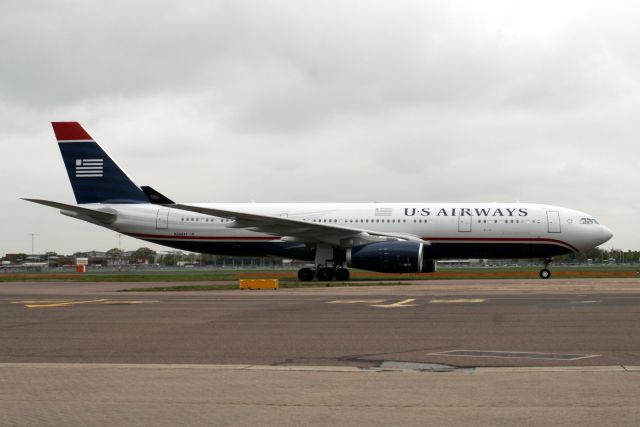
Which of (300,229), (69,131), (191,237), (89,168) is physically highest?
(69,131)

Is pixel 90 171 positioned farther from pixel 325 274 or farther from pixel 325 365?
pixel 325 365

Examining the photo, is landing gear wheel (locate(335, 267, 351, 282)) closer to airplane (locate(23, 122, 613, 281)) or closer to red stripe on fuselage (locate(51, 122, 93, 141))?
airplane (locate(23, 122, 613, 281))

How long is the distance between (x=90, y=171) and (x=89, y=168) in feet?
0.58

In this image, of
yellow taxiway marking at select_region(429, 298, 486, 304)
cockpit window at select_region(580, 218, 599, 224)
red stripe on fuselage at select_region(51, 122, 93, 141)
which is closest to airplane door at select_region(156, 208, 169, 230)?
red stripe on fuselage at select_region(51, 122, 93, 141)

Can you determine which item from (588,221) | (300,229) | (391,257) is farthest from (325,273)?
(588,221)

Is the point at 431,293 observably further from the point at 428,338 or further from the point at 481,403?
the point at 481,403

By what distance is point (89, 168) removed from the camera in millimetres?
37719

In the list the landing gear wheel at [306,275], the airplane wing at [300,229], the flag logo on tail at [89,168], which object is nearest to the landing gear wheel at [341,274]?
the landing gear wheel at [306,275]

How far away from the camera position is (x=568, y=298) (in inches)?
766

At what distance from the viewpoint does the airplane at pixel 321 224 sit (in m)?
33.1

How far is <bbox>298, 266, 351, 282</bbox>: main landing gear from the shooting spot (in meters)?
33.8

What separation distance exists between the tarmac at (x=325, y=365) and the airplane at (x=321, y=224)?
16.0m

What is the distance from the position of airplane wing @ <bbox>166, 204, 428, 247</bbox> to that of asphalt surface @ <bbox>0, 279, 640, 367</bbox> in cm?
1114

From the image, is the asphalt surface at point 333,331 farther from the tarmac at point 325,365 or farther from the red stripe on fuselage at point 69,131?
the red stripe on fuselage at point 69,131
